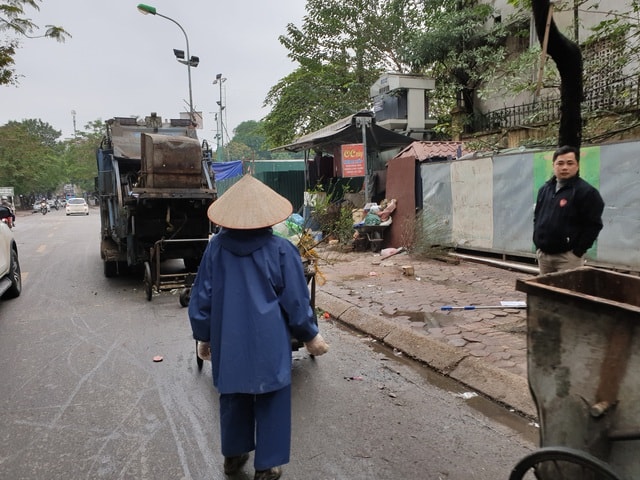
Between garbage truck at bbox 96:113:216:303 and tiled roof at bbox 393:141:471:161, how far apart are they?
4.76 m

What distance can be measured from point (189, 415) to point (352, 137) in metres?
10.6

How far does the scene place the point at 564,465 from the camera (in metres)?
2.02

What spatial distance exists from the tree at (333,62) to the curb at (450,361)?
1613 centimetres

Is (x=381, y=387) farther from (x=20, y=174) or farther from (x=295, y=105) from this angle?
(x=20, y=174)

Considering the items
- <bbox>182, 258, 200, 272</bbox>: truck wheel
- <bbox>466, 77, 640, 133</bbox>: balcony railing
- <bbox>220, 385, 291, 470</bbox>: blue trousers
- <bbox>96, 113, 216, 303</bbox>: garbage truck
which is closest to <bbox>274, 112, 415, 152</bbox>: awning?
<bbox>466, 77, 640, 133</bbox>: balcony railing

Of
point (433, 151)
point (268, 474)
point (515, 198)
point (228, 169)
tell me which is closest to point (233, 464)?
point (268, 474)

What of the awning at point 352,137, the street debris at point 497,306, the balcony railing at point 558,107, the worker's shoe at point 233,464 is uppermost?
the balcony railing at point 558,107

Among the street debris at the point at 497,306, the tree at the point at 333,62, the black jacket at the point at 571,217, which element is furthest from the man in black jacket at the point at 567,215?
the tree at the point at 333,62

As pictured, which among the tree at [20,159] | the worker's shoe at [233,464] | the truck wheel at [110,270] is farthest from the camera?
the tree at [20,159]

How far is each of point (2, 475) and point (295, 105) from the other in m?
19.5

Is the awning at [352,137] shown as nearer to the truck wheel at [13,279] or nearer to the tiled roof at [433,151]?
the tiled roof at [433,151]

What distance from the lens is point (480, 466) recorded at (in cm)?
280

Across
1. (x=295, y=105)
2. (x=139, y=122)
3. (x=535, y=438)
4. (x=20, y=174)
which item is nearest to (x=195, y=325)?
(x=535, y=438)

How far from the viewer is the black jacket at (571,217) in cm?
377
